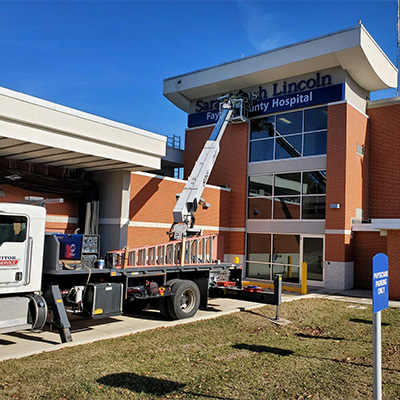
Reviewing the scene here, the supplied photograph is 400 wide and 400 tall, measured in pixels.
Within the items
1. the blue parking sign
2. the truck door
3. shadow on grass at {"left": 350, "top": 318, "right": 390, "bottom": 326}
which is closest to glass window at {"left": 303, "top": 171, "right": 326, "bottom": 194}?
shadow on grass at {"left": 350, "top": 318, "right": 390, "bottom": 326}

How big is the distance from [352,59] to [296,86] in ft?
9.93

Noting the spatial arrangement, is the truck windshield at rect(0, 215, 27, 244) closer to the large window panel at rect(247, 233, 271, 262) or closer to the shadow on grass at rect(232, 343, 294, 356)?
the shadow on grass at rect(232, 343, 294, 356)

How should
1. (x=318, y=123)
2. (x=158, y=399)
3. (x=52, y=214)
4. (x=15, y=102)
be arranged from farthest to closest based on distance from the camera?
(x=318, y=123) < (x=52, y=214) < (x=15, y=102) < (x=158, y=399)

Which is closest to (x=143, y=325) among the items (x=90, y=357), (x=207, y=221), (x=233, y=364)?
(x=90, y=357)

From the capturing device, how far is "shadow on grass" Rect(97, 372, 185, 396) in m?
6.32

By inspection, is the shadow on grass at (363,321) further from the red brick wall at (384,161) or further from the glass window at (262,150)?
the glass window at (262,150)

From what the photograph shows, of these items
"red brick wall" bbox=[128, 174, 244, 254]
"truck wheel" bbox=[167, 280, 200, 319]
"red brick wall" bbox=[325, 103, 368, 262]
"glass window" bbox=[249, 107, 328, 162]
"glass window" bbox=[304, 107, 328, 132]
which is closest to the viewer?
"truck wheel" bbox=[167, 280, 200, 319]

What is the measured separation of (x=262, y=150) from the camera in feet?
76.3

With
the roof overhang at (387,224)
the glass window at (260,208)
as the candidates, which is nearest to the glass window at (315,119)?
the glass window at (260,208)

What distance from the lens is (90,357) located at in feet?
25.7

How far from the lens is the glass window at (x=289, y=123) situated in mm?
21984

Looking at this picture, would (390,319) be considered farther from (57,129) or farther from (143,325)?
(57,129)

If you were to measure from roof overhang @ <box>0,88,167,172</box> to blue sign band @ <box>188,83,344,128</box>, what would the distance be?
817 centimetres

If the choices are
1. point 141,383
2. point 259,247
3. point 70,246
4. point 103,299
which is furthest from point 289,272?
point 141,383
